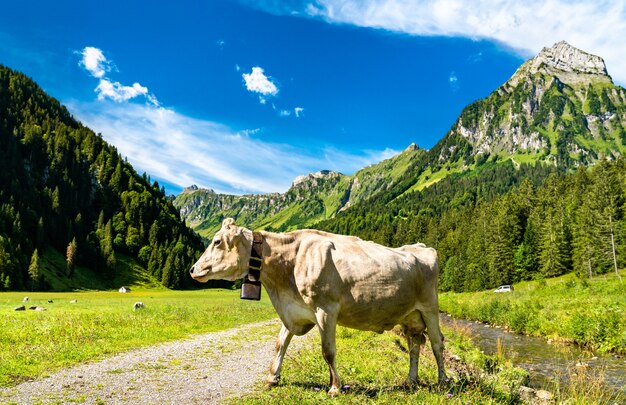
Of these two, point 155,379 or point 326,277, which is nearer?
point 326,277

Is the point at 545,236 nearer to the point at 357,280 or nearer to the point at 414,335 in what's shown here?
the point at 414,335

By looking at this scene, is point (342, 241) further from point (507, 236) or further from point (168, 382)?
point (507, 236)

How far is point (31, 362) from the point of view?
1156 cm

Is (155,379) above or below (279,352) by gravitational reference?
below

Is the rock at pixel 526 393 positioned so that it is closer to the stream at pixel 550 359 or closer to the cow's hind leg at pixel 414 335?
the stream at pixel 550 359

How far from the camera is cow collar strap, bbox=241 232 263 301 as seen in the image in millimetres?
7730

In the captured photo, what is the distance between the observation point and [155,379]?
10148mm

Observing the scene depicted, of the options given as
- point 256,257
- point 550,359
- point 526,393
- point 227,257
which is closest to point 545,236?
point 550,359

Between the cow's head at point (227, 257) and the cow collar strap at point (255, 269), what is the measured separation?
3.1 inches

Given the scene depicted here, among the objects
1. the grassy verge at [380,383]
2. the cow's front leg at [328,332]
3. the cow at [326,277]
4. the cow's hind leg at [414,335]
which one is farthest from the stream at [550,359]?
the cow's front leg at [328,332]

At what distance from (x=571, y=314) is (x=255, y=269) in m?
27.6

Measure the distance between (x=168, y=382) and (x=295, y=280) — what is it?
16.0ft

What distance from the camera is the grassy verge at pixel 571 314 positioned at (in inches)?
873

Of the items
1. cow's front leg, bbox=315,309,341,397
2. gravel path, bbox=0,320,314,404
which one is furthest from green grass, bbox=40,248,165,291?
cow's front leg, bbox=315,309,341,397
